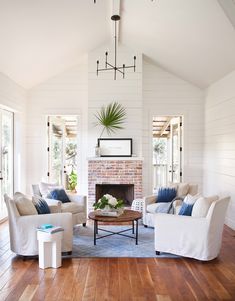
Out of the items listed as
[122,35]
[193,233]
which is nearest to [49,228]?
[193,233]

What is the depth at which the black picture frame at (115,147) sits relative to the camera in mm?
6812

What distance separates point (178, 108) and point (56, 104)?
9.83 ft

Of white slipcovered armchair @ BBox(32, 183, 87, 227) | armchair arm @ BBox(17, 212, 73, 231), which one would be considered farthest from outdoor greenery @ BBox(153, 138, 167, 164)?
armchair arm @ BBox(17, 212, 73, 231)

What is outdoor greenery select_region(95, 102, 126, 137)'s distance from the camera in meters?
6.86

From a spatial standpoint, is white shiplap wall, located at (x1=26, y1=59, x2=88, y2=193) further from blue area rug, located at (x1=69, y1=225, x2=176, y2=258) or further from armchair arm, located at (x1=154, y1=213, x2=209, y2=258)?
armchair arm, located at (x1=154, y1=213, x2=209, y2=258)

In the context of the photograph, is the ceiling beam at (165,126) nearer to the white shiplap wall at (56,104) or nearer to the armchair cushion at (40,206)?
the white shiplap wall at (56,104)

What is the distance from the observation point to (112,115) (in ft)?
22.4

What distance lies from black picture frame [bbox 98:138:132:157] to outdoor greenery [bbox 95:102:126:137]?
215 millimetres

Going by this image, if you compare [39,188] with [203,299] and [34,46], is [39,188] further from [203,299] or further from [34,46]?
[203,299]

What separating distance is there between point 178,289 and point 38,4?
405cm

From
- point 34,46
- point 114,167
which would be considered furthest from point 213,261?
point 34,46

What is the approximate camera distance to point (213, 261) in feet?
13.0

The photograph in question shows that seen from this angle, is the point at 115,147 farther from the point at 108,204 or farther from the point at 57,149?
the point at 108,204

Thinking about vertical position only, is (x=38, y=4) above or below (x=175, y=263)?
above
